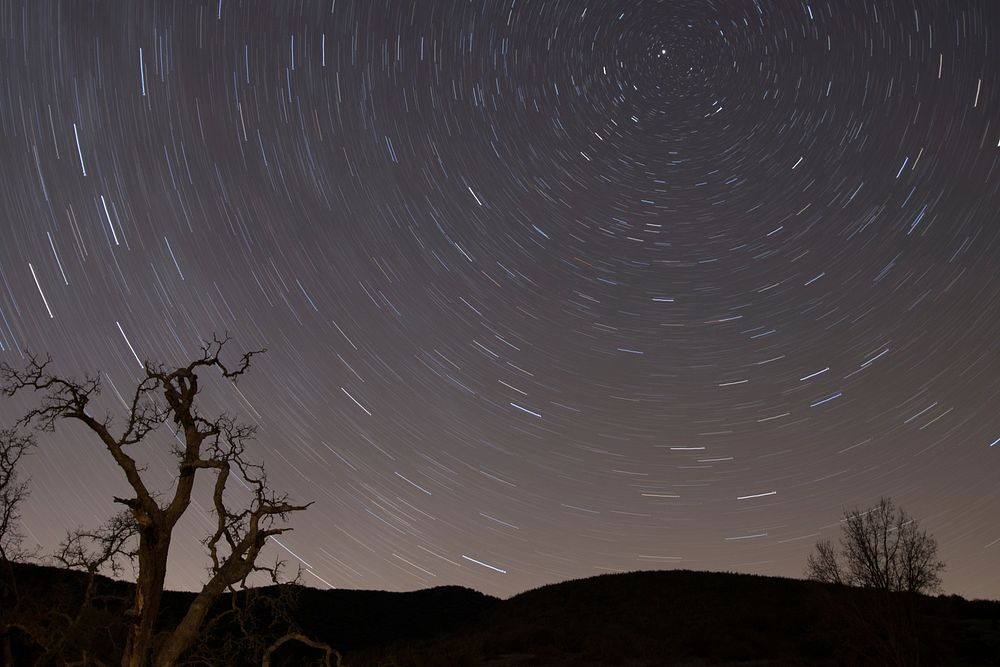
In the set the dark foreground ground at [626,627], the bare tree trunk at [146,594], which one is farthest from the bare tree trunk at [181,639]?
the dark foreground ground at [626,627]

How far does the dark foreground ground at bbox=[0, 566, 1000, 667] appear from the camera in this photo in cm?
2141

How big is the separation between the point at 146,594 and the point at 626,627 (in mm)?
27561

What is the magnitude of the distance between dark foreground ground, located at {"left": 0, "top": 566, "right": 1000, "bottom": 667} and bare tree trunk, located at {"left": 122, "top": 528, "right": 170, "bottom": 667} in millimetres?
1131

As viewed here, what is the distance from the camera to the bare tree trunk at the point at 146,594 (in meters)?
11.4

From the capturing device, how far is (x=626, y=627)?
114ft

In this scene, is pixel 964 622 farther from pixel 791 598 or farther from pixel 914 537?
pixel 914 537

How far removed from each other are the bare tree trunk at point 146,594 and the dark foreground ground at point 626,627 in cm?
113

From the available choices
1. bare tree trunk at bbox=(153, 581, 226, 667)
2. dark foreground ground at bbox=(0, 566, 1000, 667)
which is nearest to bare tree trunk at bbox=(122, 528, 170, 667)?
bare tree trunk at bbox=(153, 581, 226, 667)

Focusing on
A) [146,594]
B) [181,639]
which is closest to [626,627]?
[181,639]

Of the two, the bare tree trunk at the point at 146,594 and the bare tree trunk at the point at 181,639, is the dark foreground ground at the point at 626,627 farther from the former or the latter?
the bare tree trunk at the point at 146,594

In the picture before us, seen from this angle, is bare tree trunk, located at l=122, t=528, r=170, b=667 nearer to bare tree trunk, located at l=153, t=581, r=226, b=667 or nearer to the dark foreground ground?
bare tree trunk, located at l=153, t=581, r=226, b=667

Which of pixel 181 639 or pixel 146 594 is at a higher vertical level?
pixel 146 594

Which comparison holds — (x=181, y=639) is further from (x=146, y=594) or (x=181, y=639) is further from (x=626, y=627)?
(x=626, y=627)

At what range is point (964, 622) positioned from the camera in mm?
30469
